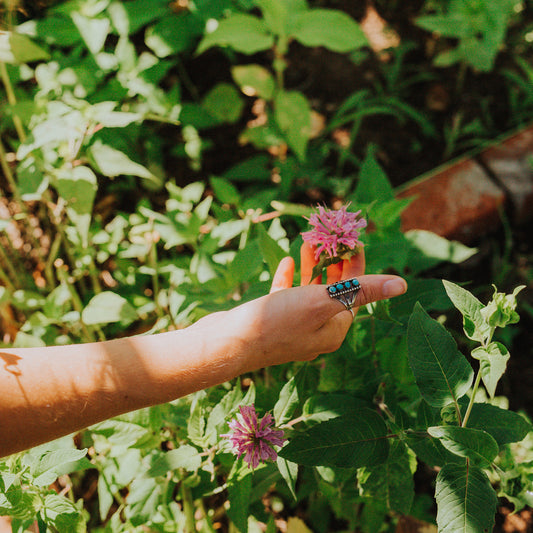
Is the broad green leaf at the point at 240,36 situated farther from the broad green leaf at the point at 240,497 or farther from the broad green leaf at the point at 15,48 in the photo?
the broad green leaf at the point at 240,497

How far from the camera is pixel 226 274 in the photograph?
135 centimetres

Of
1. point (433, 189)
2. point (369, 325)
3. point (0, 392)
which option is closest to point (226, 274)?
point (369, 325)

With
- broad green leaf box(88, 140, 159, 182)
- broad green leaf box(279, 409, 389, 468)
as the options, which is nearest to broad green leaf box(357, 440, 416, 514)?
broad green leaf box(279, 409, 389, 468)

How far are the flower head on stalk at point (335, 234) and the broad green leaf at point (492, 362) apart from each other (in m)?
0.32

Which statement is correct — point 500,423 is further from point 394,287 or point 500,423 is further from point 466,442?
point 394,287

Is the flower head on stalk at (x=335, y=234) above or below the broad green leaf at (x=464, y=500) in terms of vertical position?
above

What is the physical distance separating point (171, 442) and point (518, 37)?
103 inches

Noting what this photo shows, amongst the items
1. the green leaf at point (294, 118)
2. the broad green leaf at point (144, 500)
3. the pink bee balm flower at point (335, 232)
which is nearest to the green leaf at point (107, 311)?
the broad green leaf at point (144, 500)

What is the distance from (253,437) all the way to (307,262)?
388 millimetres

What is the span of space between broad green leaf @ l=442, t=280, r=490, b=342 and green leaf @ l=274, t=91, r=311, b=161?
4.03 feet

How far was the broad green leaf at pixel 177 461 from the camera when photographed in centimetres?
99

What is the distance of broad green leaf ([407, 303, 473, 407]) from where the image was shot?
87 centimetres

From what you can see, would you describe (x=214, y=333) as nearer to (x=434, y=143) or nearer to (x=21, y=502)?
(x=21, y=502)

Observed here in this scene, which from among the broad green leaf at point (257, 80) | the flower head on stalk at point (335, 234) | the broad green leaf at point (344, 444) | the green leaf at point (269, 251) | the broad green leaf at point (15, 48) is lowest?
the broad green leaf at point (344, 444)
